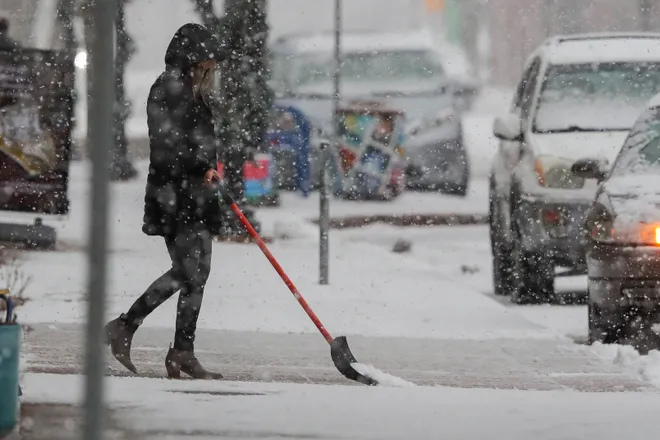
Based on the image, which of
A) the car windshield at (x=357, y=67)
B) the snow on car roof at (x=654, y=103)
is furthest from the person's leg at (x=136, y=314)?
the car windshield at (x=357, y=67)

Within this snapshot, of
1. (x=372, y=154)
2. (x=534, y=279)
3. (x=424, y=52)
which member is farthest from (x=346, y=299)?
(x=424, y=52)

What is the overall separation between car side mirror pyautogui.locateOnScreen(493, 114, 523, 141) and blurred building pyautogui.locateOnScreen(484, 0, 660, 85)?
58.8 feet

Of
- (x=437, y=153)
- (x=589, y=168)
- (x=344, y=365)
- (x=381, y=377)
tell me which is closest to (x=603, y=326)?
(x=589, y=168)

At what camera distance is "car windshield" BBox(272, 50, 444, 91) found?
24.6 metres

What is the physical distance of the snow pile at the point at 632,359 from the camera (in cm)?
934

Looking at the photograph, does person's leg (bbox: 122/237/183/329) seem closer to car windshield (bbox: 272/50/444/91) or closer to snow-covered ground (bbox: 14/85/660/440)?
snow-covered ground (bbox: 14/85/660/440)

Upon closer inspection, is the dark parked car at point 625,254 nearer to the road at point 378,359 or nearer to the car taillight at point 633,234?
the car taillight at point 633,234

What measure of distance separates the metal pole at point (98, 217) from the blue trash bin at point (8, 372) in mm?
2692

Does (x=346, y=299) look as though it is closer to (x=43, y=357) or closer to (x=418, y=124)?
(x=43, y=357)

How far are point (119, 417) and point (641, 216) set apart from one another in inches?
152

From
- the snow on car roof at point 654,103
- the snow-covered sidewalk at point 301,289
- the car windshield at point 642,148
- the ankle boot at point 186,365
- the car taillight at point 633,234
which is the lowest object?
the snow-covered sidewalk at point 301,289

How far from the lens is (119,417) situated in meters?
6.98

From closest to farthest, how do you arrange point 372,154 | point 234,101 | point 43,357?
point 43,357
point 234,101
point 372,154

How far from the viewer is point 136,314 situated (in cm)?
869
